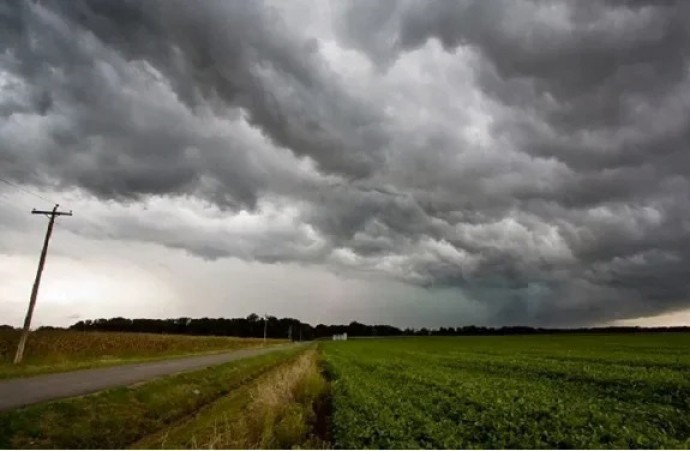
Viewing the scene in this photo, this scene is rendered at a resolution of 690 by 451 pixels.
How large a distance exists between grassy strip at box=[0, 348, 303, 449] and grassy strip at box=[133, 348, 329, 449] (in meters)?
0.88

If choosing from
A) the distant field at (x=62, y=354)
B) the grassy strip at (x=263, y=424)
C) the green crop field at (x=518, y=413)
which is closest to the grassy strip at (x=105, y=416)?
the grassy strip at (x=263, y=424)

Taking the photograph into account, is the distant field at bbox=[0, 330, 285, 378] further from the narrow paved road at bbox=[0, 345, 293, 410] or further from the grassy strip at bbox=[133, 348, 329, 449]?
the grassy strip at bbox=[133, 348, 329, 449]

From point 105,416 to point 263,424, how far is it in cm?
598

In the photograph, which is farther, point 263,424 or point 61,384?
point 61,384

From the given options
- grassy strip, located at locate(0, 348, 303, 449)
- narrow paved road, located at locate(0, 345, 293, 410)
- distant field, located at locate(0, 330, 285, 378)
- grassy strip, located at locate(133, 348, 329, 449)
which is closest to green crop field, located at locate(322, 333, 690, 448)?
grassy strip, located at locate(133, 348, 329, 449)

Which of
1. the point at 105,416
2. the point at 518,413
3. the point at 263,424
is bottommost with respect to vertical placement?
the point at 263,424

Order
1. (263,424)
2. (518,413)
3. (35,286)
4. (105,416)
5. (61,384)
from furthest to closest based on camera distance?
1. (35,286)
2. (61,384)
3. (105,416)
4. (263,424)
5. (518,413)

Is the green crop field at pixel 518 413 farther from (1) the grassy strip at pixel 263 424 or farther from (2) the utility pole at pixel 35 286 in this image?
(2) the utility pole at pixel 35 286

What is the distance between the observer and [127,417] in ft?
61.4

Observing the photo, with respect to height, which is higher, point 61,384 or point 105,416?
point 61,384

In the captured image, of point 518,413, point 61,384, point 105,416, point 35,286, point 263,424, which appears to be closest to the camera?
point 518,413

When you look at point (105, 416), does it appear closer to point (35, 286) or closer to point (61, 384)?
point (61, 384)

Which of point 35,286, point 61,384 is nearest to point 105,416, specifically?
point 61,384

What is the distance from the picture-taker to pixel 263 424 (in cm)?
1589
